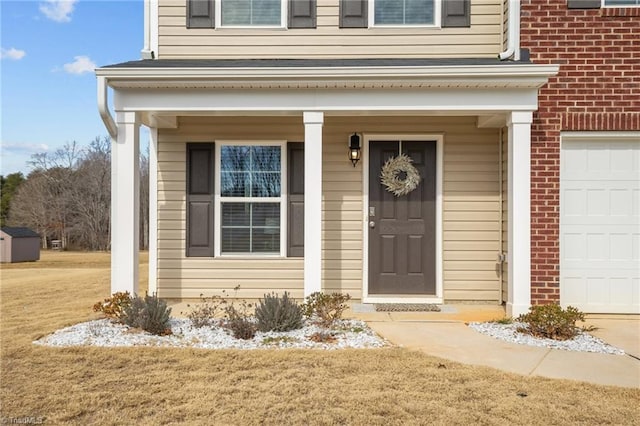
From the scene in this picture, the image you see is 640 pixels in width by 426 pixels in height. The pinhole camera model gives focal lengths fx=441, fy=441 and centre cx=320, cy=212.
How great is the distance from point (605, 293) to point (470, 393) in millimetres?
3270

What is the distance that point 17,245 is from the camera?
559 inches

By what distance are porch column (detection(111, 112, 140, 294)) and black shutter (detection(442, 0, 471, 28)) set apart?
13.3ft

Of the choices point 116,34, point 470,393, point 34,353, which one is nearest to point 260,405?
point 470,393

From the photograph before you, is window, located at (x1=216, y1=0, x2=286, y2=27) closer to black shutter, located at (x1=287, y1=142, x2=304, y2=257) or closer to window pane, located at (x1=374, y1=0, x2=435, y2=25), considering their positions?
window pane, located at (x1=374, y1=0, x2=435, y2=25)

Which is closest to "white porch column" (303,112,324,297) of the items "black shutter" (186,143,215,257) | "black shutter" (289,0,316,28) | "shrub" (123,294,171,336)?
"shrub" (123,294,171,336)

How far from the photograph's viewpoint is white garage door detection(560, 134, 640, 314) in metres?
5.12

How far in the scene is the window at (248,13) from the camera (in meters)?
5.84

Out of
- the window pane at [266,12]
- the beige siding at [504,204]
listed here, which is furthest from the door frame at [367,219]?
the window pane at [266,12]

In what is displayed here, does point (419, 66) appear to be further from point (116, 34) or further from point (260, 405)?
point (116, 34)

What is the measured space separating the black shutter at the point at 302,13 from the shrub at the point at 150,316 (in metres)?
3.87

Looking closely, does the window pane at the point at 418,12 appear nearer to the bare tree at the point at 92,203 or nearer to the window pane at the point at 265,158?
the window pane at the point at 265,158

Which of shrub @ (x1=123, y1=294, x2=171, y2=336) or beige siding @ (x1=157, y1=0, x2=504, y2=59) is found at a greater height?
beige siding @ (x1=157, y1=0, x2=504, y2=59)

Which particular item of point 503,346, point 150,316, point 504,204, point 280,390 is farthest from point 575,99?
point 150,316

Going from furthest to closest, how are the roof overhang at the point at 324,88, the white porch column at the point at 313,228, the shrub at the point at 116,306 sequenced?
the white porch column at the point at 313,228 → the roof overhang at the point at 324,88 → the shrub at the point at 116,306
